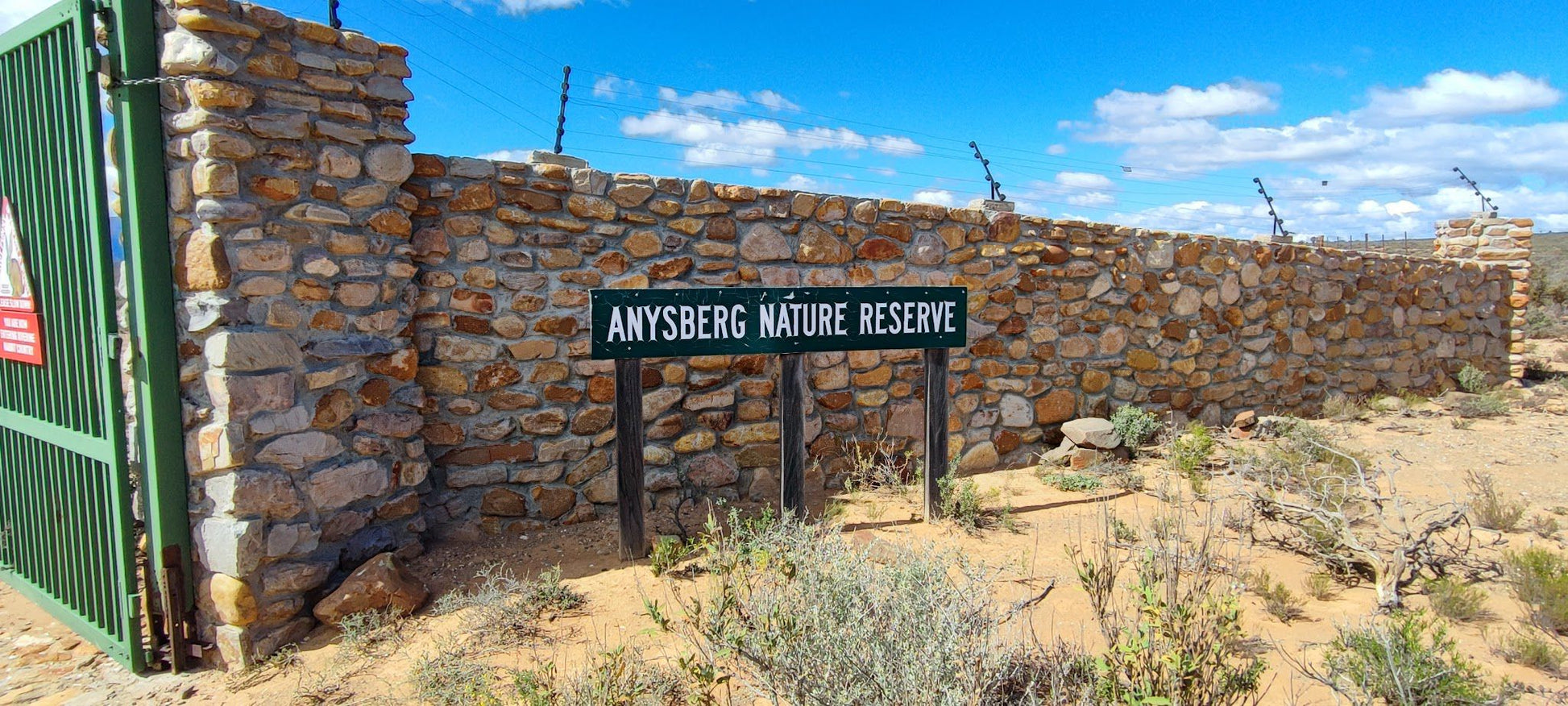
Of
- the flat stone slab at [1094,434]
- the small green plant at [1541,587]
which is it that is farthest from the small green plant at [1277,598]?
the flat stone slab at [1094,434]

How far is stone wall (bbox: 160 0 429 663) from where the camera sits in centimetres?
328

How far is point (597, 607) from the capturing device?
3674 millimetres

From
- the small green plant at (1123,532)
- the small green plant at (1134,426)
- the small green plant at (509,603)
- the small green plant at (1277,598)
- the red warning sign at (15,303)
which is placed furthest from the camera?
the small green plant at (1134,426)

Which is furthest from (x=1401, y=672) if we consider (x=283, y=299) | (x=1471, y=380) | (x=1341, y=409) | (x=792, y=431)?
(x=1471, y=380)

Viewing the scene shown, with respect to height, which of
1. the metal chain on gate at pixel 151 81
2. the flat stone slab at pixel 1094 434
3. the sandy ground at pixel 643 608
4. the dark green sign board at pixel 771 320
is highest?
the metal chain on gate at pixel 151 81

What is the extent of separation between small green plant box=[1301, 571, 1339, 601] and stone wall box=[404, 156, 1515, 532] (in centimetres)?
238

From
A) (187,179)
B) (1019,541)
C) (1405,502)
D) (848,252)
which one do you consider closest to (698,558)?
(1019,541)

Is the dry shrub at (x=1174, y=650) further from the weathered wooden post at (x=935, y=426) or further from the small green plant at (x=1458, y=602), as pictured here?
the weathered wooden post at (x=935, y=426)

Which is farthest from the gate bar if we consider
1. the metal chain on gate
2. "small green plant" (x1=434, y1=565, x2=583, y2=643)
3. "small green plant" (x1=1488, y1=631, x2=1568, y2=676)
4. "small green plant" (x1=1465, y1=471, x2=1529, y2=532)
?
"small green plant" (x1=1465, y1=471, x2=1529, y2=532)

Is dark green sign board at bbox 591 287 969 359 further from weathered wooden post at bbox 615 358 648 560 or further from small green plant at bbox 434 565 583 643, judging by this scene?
small green plant at bbox 434 565 583 643

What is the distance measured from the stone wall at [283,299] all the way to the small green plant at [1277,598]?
13.0 feet

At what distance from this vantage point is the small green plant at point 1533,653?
309 centimetres

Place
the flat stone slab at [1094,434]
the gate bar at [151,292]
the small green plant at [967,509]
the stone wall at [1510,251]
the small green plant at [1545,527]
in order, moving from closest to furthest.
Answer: the gate bar at [151,292], the small green plant at [1545,527], the small green plant at [967,509], the flat stone slab at [1094,434], the stone wall at [1510,251]

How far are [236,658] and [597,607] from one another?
1419 mm
